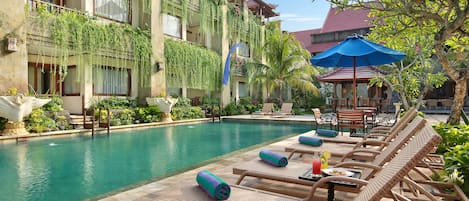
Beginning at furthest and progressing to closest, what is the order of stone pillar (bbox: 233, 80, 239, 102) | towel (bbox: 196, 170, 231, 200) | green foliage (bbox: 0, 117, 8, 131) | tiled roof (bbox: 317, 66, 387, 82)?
stone pillar (bbox: 233, 80, 239, 102) < tiled roof (bbox: 317, 66, 387, 82) < green foliage (bbox: 0, 117, 8, 131) < towel (bbox: 196, 170, 231, 200)

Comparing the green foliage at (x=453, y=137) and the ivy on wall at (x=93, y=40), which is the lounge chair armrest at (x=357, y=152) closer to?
the green foliage at (x=453, y=137)

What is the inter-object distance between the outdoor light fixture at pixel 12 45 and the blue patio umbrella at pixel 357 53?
33.3 ft

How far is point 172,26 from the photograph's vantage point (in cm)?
1959

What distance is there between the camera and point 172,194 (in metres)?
2.88

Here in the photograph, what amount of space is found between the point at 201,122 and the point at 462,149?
1455 cm

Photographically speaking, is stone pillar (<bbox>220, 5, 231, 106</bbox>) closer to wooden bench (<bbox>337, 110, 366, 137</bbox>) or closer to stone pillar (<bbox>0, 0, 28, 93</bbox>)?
stone pillar (<bbox>0, 0, 28, 93</bbox>)

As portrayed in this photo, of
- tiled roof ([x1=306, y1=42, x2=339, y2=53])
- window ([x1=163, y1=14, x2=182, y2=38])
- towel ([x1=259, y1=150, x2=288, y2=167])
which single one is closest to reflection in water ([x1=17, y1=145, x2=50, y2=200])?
towel ([x1=259, y1=150, x2=288, y2=167])

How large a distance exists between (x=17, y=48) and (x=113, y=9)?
579cm

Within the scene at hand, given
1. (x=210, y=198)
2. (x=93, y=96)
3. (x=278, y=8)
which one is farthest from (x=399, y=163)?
(x=278, y=8)

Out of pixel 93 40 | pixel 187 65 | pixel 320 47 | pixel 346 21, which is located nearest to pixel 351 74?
pixel 320 47

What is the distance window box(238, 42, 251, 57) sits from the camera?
25359 millimetres

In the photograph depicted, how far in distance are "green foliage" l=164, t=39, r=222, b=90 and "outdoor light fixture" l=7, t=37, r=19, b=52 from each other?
7.53 metres

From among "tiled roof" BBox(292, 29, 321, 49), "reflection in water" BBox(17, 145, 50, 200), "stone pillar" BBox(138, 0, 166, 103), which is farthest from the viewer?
"tiled roof" BBox(292, 29, 321, 49)

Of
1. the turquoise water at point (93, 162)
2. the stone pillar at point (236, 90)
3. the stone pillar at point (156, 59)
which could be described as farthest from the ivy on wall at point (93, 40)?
the stone pillar at point (236, 90)
